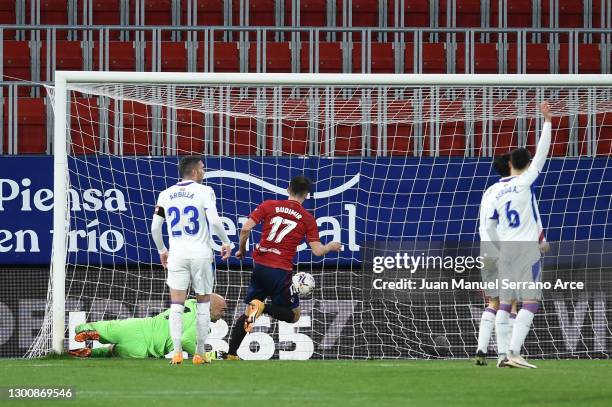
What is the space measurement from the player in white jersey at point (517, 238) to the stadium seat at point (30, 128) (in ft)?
25.4

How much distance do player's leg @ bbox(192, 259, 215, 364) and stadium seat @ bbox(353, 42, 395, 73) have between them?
750cm

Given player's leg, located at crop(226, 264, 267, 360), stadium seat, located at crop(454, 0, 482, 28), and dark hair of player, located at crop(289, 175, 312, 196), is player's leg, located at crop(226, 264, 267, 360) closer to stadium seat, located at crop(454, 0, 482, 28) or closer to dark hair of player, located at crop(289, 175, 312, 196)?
dark hair of player, located at crop(289, 175, 312, 196)

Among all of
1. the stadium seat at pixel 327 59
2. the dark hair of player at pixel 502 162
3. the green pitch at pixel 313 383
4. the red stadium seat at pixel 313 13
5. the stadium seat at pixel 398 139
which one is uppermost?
the red stadium seat at pixel 313 13

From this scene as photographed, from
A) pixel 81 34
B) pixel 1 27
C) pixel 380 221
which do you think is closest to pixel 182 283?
pixel 380 221

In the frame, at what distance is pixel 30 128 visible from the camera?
1509 cm

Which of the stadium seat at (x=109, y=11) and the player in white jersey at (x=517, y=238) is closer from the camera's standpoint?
the player in white jersey at (x=517, y=238)

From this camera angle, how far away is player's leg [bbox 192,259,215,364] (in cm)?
944

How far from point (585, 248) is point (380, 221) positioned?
2.19 meters

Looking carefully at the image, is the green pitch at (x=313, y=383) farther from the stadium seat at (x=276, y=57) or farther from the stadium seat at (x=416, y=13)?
the stadium seat at (x=416, y=13)

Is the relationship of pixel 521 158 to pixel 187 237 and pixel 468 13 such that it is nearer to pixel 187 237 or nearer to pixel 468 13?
pixel 187 237

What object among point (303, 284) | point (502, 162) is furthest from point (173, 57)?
point (502, 162)

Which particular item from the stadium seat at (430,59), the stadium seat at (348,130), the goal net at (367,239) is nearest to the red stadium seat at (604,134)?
the goal net at (367,239)

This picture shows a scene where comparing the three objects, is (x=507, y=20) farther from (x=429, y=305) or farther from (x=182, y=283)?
(x=182, y=283)

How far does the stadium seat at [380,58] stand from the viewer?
54.0ft
